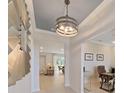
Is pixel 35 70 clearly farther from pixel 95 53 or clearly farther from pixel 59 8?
pixel 95 53

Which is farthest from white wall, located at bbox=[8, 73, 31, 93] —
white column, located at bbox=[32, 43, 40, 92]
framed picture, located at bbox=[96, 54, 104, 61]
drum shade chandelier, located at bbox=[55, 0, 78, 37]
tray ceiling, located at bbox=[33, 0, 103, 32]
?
framed picture, located at bbox=[96, 54, 104, 61]

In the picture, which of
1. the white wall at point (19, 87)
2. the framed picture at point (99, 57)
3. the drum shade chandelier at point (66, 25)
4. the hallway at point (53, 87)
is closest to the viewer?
the white wall at point (19, 87)

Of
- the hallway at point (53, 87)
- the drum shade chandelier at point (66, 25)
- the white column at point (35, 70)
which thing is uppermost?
the drum shade chandelier at point (66, 25)

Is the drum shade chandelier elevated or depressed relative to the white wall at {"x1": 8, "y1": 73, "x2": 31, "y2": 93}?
elevated

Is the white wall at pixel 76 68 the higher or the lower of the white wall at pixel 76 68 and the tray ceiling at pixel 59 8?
the lower

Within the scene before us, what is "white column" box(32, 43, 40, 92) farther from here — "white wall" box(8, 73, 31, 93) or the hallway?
"white wall" box(8, 73, 31, 93)

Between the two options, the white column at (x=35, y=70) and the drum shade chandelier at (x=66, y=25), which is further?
the white column at (x=35, y=70)

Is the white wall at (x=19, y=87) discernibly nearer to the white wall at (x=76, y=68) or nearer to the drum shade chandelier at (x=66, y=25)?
the drum shade chandelier at (x=66, y=25)

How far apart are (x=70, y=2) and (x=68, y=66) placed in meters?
4.24

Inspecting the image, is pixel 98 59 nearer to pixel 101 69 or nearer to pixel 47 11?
pixel 101 69

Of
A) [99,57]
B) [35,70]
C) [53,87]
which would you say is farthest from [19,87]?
[99,57]

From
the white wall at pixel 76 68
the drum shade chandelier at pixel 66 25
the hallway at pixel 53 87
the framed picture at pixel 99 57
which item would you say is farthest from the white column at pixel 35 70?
the framed picture at pixel 99 57
